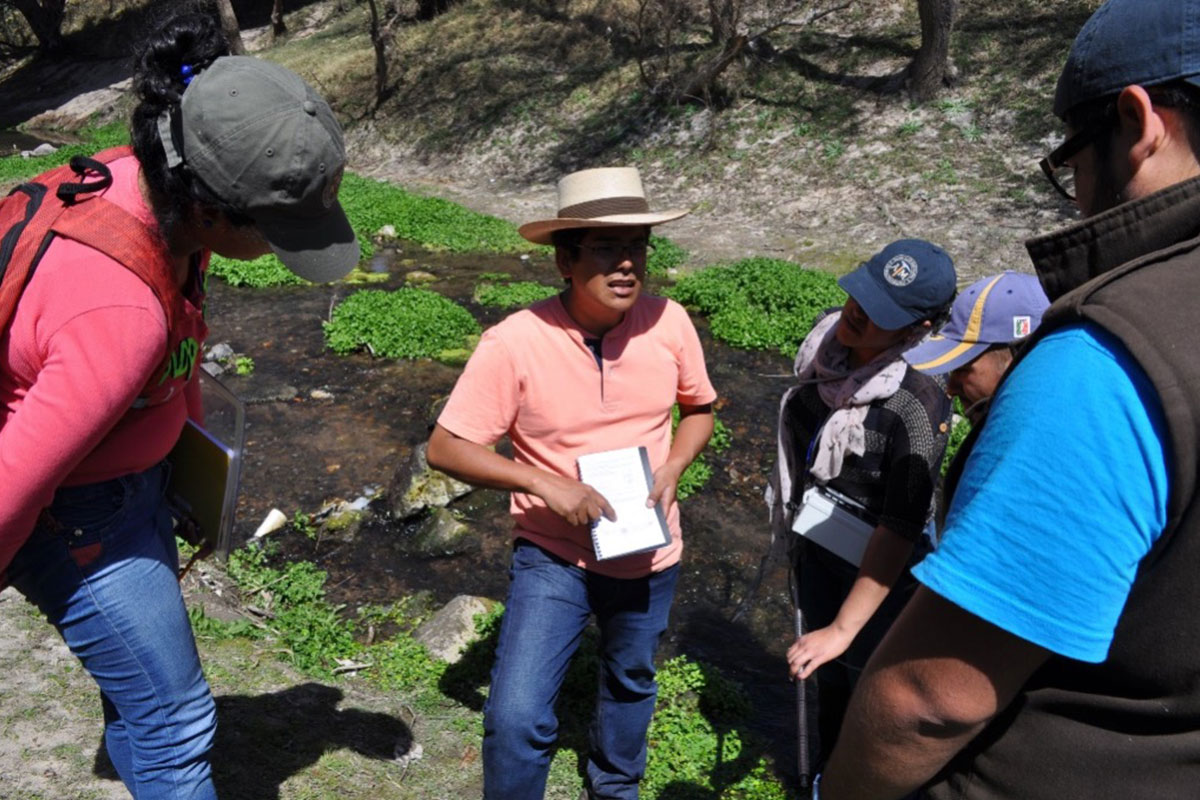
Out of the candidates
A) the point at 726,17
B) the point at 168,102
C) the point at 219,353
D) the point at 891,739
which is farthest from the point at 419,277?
the point at 891,739

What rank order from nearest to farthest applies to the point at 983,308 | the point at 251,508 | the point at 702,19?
the point at 983,308, the point at 251,508, the point at 702,19

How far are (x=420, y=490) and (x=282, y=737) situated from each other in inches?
99.7

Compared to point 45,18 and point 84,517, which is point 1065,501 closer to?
point 84,517

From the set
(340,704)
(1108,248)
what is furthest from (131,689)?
(1108,248)

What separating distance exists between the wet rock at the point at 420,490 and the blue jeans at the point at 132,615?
139 inches

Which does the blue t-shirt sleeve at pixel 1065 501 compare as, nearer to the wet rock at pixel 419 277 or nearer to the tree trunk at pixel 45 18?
the wet rock at pixel 419 277

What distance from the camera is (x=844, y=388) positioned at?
3.19 meters

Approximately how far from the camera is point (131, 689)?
241cm

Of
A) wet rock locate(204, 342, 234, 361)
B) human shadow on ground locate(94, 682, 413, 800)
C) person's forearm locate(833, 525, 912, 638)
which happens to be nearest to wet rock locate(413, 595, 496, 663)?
human shadow on ground locate(94, 682, 413, 800)

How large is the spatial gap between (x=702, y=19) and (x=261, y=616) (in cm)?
1811

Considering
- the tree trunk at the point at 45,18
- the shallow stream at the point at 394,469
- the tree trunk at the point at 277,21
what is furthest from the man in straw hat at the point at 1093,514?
the tree trunk at the point at 45,18

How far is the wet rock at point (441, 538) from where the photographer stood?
584 centimetres

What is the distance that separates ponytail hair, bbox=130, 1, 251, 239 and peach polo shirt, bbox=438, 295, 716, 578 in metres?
0.94

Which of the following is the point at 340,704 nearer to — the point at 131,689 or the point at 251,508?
the point at 131,689
